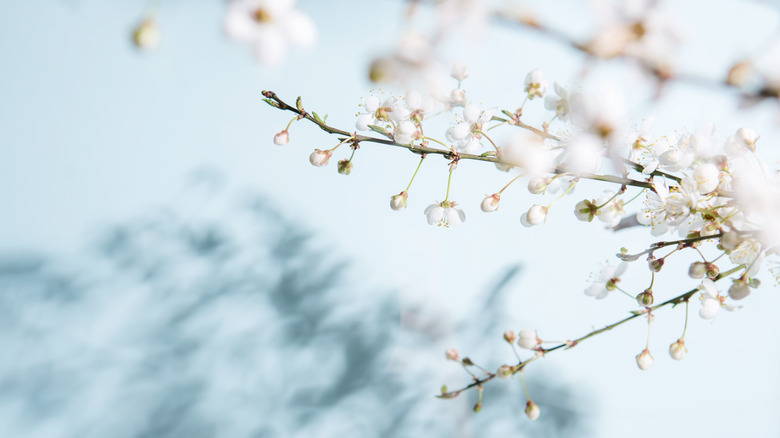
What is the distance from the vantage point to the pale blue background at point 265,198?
0.86m

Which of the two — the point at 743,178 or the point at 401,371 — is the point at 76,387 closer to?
the point at 401,371

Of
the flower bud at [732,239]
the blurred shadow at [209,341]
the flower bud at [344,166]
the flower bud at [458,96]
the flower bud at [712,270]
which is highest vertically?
the blurred shadow at [209,341]

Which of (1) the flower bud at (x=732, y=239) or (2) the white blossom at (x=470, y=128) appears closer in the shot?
(1) the flower bud at (x=732, y=239)

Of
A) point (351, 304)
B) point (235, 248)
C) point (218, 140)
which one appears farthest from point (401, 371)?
point (218, 140)

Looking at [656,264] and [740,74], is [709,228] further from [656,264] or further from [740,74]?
[740,74]

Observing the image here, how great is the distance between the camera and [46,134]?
88cm

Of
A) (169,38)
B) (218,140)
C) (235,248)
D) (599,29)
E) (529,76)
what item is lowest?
(599,29)

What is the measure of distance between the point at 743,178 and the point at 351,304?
67cm

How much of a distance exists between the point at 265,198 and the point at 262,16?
71 cm

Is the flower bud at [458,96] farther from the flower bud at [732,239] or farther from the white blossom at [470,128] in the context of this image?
the flower bud at [732,239]

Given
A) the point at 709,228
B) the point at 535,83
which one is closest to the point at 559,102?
the point at 535,83

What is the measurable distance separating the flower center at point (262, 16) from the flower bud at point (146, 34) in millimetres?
38

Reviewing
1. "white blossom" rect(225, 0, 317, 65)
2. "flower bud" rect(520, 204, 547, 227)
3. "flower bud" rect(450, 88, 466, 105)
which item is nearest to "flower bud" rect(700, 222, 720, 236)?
"flower bud" rect(520, 204, 547, 227)

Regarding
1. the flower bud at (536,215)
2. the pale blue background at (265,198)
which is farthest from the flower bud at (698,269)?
the pale blue background at (265,198)
